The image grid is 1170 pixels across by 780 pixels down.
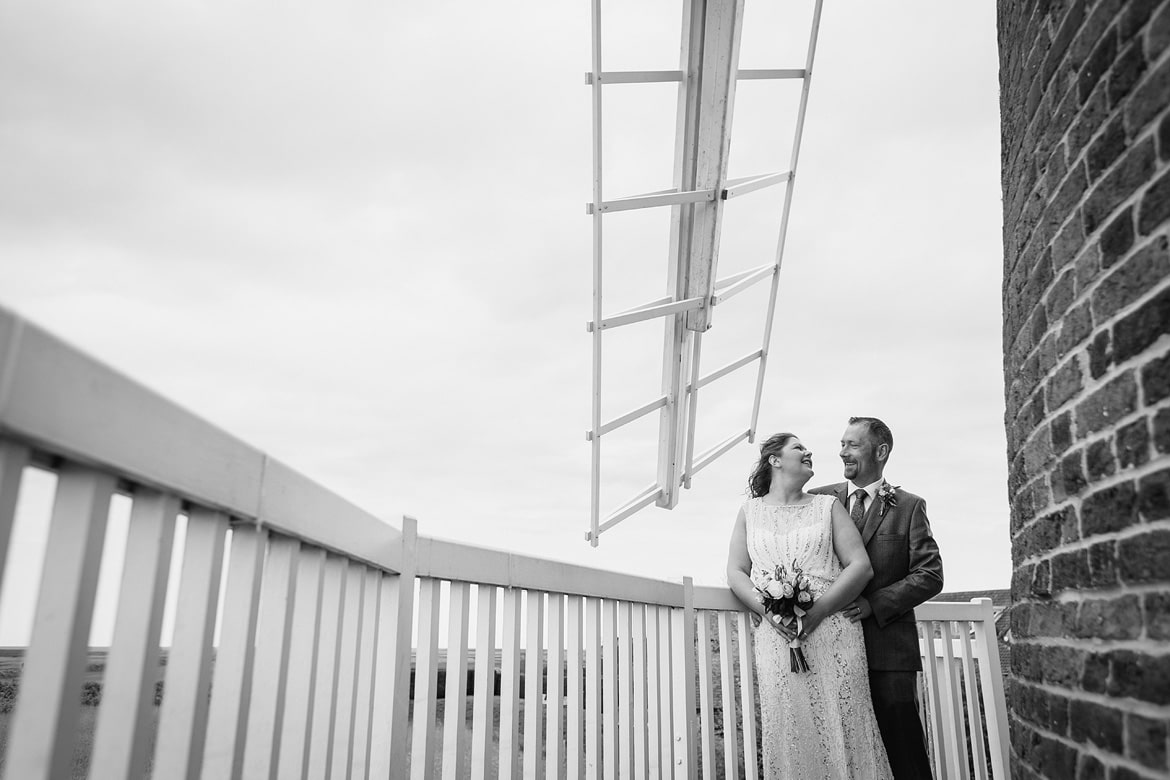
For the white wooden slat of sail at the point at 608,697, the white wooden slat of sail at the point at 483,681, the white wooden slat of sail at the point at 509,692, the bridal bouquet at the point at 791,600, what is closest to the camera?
the white wooden slat of sail at the point at 483,681

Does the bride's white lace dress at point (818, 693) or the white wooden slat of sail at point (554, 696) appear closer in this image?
the white wooden slat of sail at point (554, 696)

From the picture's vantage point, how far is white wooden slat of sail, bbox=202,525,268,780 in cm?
125

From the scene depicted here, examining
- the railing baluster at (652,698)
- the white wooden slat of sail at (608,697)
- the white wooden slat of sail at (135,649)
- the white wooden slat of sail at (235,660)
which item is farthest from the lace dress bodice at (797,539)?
the white wooden slat of sail at (135,649)

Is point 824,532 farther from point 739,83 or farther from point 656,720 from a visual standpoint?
point 739,83

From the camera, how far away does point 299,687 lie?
150cm

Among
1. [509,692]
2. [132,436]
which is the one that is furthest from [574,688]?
[132,436]

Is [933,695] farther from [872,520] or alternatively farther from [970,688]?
[872,520]

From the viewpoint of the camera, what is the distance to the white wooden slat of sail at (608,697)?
2896mm

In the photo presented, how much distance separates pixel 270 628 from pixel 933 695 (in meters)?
3.67

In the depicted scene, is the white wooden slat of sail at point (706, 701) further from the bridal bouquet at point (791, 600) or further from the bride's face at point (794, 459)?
the bride's face at point (794, 459)

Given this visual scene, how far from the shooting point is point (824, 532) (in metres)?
3.64

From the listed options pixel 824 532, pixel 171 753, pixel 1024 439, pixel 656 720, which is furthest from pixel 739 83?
pixel 171 753

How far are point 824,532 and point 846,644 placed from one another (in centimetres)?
45

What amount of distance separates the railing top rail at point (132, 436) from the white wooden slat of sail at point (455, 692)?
73 centimetres
